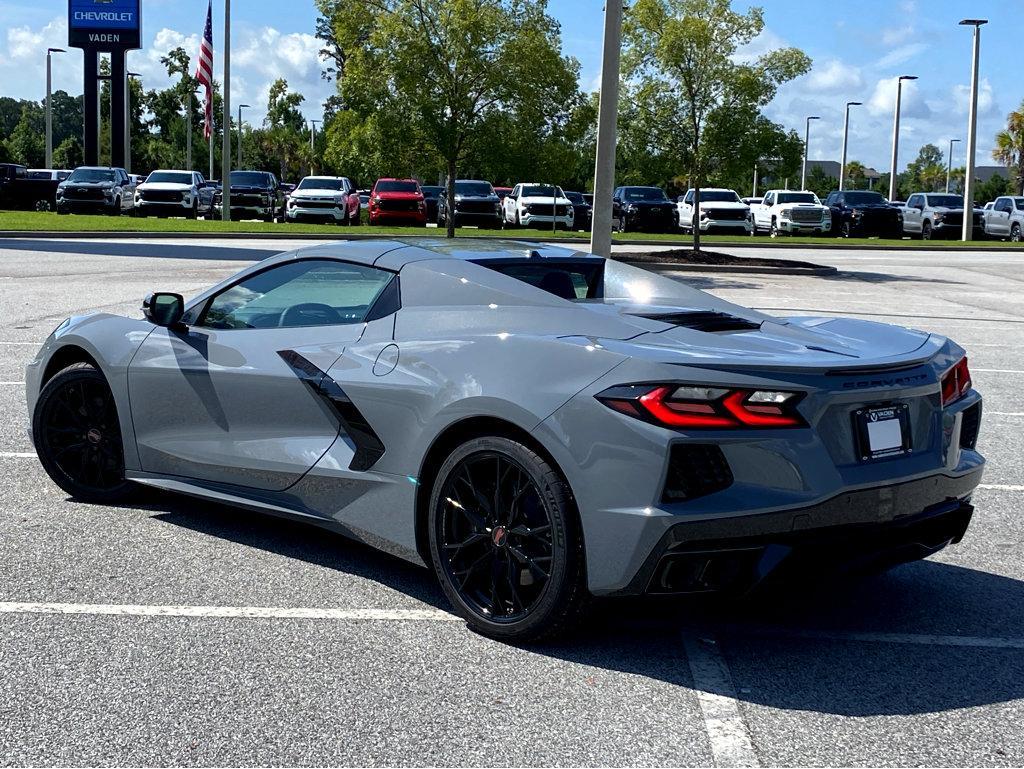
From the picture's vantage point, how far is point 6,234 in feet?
99.0

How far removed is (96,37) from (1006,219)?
137 ft

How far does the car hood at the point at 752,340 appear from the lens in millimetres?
4152

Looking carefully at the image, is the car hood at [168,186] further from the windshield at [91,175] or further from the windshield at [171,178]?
the windshield at [91,175]

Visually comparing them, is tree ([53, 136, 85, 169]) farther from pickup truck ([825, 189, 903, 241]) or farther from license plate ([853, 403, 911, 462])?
license plate ([853, 403, 911, 462])

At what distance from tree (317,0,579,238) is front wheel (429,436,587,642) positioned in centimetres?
2088

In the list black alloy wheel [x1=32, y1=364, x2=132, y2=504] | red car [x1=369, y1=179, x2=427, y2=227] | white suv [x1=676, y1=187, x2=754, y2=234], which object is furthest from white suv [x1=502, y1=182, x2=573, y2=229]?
black alloy wheel [x1=32, y1=364, x2=132, y2=504]

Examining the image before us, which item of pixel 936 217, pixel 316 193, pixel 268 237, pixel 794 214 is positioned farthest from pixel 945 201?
pixel 268 237

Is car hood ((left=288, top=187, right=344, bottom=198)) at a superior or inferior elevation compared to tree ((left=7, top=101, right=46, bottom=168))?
inferior

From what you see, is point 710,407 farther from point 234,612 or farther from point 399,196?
point 399,196

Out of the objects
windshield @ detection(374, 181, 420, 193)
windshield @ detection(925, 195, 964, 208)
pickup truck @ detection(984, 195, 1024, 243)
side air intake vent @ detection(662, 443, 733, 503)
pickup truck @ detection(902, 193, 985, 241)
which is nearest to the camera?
side air intake vent @ detection(662, 443, 733, 503)

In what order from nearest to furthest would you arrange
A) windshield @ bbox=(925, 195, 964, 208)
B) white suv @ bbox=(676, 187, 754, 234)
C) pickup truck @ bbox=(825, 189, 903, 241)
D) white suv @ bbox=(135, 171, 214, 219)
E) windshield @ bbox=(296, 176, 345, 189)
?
windshield @ bbox=(296, 176, 345, 189)
white suv @ bbox=(676, 187, 754, 234)
white suv @ bbox=(135, 171, 214, 219)
pickup truck @ bbox=(825, 189, 903, 241)
windshield @ bbox=(925, 195, 964, 208)

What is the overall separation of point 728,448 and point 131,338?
127 inches

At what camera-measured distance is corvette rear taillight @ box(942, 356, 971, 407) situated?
457cm

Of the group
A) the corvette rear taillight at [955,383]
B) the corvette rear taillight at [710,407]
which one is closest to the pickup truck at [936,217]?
the corvette rear taillight at [955,383]
